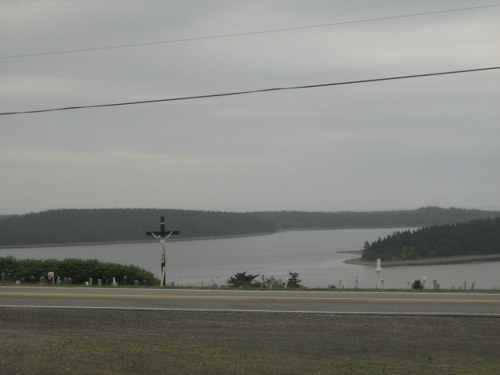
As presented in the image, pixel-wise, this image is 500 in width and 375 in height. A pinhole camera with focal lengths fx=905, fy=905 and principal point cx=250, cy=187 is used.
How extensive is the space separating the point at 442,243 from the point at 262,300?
76.7 metres

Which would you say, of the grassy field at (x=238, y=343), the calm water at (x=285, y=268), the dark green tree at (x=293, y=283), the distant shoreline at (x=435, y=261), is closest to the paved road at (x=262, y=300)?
the grassy field at (x=238, y=343)

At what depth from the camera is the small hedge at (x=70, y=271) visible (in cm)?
2938

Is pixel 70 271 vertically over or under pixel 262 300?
over

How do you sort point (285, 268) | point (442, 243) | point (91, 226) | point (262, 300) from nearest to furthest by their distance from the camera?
point (262, 300), point (285, 268), point (442, 243), point (91, 226)

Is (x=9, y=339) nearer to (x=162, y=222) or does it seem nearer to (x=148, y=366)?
(x=148, y=366)

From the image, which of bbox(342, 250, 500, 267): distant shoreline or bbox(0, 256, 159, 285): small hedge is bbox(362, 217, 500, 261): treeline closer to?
bbox(342, 250, 500, 267): distant shoreline

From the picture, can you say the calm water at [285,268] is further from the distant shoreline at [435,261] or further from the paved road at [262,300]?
the paved road at [262,300]

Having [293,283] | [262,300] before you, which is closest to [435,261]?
[293,283]

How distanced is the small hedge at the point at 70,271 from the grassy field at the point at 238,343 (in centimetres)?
1115

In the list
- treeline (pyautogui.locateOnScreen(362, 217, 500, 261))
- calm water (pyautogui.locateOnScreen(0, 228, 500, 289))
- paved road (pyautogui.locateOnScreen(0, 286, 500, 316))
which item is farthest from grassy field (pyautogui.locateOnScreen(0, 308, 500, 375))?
treeline (pyautogui.locateOnScreen(362, 217, 500, 261))

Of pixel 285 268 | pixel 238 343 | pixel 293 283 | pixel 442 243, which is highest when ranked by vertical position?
pixel 442 243

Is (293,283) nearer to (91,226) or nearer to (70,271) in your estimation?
(70,271)

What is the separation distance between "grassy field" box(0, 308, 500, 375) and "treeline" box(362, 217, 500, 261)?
244 ft

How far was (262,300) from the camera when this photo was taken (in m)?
20.0
